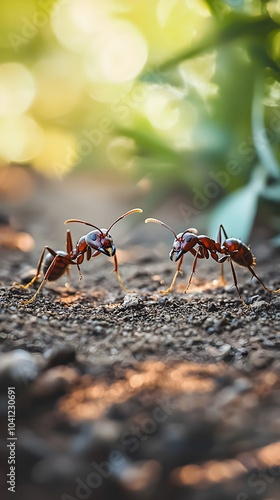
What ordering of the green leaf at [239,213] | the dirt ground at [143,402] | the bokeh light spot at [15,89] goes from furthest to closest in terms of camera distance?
the bokeh light spot at [15,89] < the green leaf at [239,213] < the dirt ground at [143,402]

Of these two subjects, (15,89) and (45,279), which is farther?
(15,89)

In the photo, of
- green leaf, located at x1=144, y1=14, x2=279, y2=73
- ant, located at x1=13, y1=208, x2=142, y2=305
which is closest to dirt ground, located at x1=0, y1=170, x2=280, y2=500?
ant, located at x1=13, y1=208, x2=142, y2=305

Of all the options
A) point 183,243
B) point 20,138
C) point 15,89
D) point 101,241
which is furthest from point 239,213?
point 15,89

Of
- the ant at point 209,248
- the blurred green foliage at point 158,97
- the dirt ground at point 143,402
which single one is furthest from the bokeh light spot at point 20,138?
the dirt ground at point 143,402

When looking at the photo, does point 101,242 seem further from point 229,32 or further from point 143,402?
point 229,32

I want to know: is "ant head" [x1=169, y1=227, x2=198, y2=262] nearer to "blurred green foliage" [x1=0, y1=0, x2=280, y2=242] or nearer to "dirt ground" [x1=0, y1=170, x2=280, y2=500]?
"dirt ground" [x1=0, y1=170, x2=280, y2=500]

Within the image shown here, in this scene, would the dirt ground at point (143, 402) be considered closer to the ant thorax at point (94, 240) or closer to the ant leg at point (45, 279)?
the ant leg at point (45, 279)
